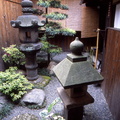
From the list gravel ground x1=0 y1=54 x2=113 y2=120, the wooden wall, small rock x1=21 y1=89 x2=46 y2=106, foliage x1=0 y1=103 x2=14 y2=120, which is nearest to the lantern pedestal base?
gravel ground x1=0 y1=54 x2=113 y2=120

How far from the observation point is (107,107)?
3369mm

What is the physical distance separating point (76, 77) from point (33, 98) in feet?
8.44

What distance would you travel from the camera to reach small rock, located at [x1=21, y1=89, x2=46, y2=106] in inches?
136

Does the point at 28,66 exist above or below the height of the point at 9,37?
below

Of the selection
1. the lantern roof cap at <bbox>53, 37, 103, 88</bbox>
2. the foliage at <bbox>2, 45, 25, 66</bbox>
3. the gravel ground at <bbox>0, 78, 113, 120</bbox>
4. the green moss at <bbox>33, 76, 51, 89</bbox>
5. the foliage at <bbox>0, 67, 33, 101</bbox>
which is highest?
the lantern roof cap at <bbox>53, 37, 103, 88</bbox>

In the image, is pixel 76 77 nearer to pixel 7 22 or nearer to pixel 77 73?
pixel 77 73

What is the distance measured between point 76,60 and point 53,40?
7.88 meters

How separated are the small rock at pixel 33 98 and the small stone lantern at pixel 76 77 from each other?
1976 millimetres

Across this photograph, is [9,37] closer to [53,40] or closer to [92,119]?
[53,40]

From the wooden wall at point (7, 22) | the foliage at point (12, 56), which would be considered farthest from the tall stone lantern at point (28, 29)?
the wooden wall at point (7, 22)

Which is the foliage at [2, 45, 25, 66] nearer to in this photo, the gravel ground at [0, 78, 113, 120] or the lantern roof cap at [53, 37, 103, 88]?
the gravel ground at [0, 78, 113, 120]

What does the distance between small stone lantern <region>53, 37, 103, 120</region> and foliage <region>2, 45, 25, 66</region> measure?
3.80 meters

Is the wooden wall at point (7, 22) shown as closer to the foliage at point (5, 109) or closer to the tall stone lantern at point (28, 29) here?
the tall stone lantern at point (28, 29)

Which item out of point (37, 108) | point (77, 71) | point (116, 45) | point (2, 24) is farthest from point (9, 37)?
point (77, 71)
